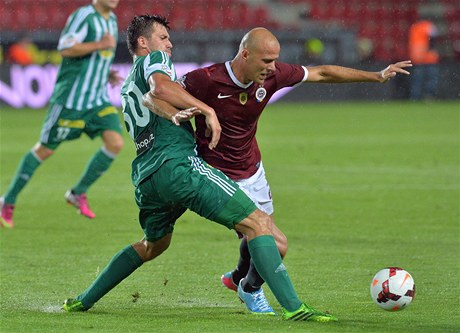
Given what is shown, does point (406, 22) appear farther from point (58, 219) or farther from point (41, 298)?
point (41, 298)

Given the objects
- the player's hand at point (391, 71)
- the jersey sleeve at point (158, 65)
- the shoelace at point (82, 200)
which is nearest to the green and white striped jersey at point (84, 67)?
the shoelace at point (82, 200)

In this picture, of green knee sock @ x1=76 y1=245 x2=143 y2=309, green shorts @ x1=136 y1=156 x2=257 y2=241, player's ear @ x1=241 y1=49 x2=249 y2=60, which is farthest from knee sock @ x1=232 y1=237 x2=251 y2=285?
player's ear @ x1=241 y1=49 x2=249 y2=60

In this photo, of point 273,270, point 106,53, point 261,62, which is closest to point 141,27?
point 261,62

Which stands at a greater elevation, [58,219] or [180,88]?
[180,88]

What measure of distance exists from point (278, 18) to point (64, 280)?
25232mm

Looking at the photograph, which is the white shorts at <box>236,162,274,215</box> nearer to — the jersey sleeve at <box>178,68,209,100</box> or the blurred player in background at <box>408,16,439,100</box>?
the jersey sleeve at <box>178,68,209,100</box>

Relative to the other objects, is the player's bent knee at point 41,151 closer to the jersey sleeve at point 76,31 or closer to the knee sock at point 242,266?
the jersey sleeve at point 76,31

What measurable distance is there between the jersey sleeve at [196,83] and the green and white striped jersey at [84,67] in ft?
15.2

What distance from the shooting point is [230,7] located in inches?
1262

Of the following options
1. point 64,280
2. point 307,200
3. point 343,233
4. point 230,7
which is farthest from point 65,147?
point 230,7

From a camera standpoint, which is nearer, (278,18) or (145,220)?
(145,220)

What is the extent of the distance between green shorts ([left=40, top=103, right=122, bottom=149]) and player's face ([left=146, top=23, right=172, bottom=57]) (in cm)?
447

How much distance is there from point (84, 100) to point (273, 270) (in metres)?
5.46

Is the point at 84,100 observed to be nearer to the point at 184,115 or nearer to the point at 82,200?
the point at 82,200
